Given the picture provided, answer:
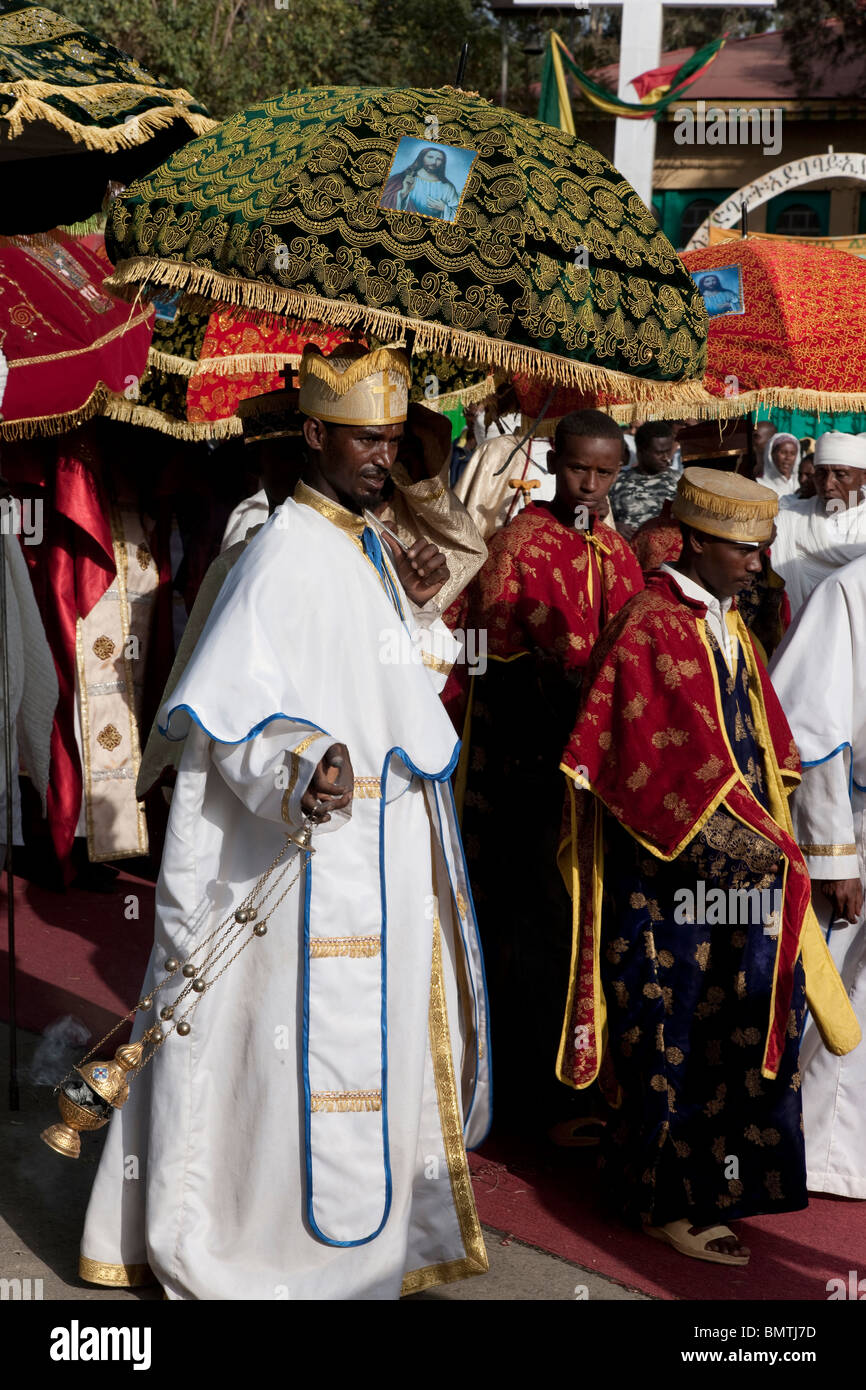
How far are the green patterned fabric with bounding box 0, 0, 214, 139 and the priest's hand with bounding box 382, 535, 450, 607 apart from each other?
4.57 feet

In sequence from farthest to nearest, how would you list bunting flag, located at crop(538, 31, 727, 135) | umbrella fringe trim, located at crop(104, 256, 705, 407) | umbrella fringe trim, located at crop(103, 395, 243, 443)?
1. bunting flag, located at crop(538, 31, 727, 135)
2. umbrella fringe trim, located at crop(103, 395, 243, 443)
3. umbrella fringe trim, located at crop(104, 256, 705, 407)

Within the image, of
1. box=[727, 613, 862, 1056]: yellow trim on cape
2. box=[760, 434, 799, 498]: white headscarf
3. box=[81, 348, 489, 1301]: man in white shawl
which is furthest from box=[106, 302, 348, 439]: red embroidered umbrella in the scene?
box=[760, 434, 799, 498]: white headscarf

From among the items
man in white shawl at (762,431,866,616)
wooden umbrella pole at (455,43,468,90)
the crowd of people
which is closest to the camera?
the crowd of people

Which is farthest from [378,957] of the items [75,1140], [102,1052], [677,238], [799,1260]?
[677,238]

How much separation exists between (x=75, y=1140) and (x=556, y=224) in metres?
2.49

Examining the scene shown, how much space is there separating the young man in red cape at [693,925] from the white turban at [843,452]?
7.47 feet

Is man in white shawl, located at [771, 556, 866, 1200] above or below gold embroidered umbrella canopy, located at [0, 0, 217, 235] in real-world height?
below

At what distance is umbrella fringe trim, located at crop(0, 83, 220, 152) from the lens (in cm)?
406

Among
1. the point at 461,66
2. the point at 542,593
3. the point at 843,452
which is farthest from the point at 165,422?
the point at 843,452

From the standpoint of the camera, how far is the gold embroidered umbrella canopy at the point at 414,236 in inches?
145

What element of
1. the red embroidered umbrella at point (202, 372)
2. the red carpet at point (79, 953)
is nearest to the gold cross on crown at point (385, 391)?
the red embroidered umbrella at point (202, 372)

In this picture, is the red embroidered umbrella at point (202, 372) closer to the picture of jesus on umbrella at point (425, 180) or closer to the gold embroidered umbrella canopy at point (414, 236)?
the gold embroidered umbrella canopy at point (414, 236)

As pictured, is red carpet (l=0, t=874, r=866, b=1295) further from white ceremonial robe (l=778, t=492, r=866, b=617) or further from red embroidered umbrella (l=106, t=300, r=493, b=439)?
white ceremonial robe (l=778, t=492, r=866, b=617)

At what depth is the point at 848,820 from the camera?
4773 mm
